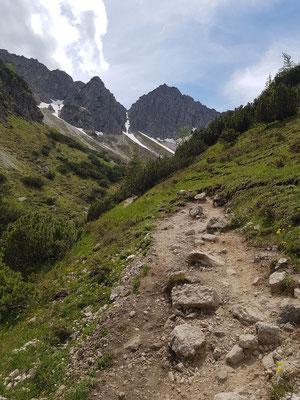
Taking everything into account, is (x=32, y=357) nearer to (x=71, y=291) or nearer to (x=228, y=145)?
(x=71, y=291)

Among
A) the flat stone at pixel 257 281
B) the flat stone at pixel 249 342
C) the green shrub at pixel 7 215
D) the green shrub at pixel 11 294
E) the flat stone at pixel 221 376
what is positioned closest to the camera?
the flat stone at pixel 221 376

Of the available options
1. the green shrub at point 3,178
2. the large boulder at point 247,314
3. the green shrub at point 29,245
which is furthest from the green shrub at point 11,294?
the green shrub at point 3,178

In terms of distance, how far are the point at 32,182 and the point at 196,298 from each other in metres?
76.6

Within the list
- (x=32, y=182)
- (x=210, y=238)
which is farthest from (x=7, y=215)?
(x=210, y=238)

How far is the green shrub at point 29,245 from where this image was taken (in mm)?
18031

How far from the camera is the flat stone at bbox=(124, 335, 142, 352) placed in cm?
714

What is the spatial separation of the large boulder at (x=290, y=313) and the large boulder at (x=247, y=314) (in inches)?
22.7

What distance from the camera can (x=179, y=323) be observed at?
7.54 metres

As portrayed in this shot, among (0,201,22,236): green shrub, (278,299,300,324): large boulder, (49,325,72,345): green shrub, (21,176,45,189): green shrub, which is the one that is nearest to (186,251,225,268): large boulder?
(278,299,300,324): large boulder

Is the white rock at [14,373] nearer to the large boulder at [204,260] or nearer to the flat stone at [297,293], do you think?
the large boulder at [204,260]

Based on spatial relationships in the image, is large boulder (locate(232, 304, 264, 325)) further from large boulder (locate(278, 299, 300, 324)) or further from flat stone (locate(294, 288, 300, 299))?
flat stone (locate(294, 288, 300, 299))

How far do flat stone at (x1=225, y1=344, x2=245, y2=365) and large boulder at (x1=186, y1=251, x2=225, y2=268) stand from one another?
4.59 m

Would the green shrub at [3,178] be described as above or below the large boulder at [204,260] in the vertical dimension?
above

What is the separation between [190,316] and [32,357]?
20.4ft
